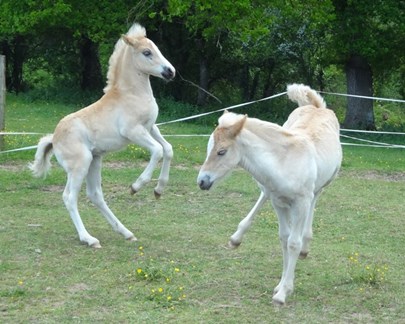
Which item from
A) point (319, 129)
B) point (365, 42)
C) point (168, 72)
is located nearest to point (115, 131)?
point (168, 72)

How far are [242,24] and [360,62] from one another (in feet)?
11.6

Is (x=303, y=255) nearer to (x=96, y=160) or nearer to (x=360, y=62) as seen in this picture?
(x=96, y=160)

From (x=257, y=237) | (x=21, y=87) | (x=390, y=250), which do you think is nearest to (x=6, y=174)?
(x=257, y=237)

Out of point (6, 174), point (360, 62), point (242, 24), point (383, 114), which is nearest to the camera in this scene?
point (6, 174)

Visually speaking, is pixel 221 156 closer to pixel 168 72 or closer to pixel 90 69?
pixel 168 72

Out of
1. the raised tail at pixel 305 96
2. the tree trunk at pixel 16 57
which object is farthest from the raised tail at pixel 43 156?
the tree trunk at pixel 16 57

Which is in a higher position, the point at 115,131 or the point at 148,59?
the point at 148,59

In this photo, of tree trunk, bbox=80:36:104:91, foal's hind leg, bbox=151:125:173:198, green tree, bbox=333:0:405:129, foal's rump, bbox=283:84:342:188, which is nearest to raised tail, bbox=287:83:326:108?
foal's rump, bbox=283:84:342:188

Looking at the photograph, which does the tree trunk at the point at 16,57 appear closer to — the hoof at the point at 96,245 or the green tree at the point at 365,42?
the green tree at the point at 365,42

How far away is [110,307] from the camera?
5.91 meters

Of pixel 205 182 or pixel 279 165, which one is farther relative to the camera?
pixel 279 165

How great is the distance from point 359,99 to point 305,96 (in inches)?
556

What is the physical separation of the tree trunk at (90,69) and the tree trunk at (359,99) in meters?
9.45

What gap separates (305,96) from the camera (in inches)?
304
